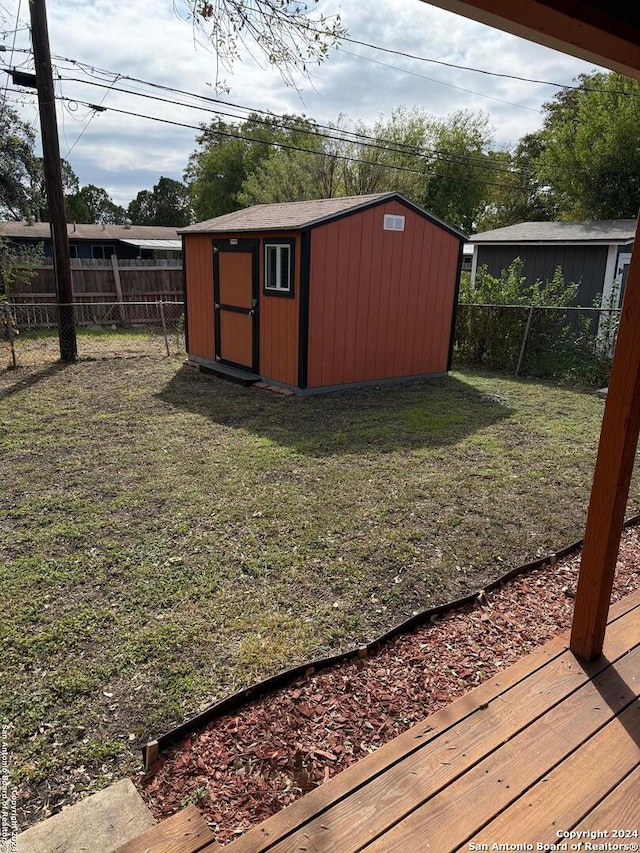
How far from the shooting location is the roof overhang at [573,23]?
1.20m

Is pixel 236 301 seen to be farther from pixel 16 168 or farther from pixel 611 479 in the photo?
pixel 16 168

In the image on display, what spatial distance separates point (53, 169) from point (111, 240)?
50.2ft

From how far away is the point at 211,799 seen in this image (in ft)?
5.74

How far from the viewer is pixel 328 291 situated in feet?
24.0

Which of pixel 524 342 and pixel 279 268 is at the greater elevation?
pixel 279 268

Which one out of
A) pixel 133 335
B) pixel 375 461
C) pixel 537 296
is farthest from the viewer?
pixel 133 335

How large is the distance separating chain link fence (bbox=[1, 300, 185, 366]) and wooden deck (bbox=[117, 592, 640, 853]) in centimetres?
856

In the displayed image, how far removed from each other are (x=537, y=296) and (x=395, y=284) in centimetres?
317

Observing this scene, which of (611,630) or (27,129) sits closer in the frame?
(611,630)

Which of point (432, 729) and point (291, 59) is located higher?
point (291, 59)

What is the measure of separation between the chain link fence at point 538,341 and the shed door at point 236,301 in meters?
4.39

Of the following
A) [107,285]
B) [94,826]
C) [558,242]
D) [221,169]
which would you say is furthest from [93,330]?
[221,169]

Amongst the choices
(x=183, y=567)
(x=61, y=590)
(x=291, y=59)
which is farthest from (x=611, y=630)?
(x=291, y=59)

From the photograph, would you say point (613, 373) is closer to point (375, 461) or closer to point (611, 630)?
point (611, 630)
